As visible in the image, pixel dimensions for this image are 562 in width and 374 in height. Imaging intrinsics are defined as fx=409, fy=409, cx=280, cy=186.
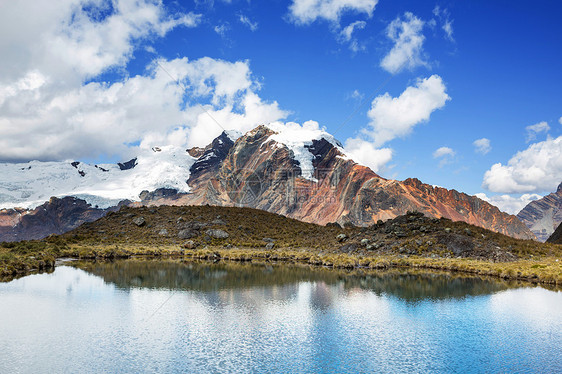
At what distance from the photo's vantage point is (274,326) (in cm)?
2442

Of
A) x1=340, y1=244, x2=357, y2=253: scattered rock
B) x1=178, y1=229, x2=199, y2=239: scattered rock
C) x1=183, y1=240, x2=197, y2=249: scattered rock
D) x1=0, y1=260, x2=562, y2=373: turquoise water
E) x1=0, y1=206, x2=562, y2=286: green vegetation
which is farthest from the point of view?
x1=178, y1=229, x2=199, y2=239: scattered rock

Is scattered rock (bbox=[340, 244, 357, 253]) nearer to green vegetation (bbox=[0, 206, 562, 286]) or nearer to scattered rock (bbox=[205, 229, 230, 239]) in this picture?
green vegetation (bbox=[0, 206, 562, 286])

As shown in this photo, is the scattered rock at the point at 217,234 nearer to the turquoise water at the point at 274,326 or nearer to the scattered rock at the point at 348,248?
the scattered rock at the point at 348,248

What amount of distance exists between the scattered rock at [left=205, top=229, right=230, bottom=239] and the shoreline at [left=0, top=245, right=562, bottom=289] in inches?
306

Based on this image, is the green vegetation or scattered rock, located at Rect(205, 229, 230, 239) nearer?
the green vegetation

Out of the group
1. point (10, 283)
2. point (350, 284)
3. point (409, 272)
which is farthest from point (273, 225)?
point (10, 283)

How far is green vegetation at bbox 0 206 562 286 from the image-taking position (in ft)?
180

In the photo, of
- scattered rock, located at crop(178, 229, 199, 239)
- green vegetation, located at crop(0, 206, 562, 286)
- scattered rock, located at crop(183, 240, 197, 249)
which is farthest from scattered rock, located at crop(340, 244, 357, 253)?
scattered rock, located at crop(178, 229, 199, 239)

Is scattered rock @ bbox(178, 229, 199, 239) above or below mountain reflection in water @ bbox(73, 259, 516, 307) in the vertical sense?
above

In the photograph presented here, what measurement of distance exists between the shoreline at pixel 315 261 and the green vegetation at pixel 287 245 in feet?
0.41

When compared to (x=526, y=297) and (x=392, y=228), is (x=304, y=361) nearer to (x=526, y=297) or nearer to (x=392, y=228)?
(x=526, y=297)

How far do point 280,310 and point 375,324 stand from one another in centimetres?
694

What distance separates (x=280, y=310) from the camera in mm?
28984

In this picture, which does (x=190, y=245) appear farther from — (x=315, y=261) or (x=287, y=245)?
(x=315, y=261)
